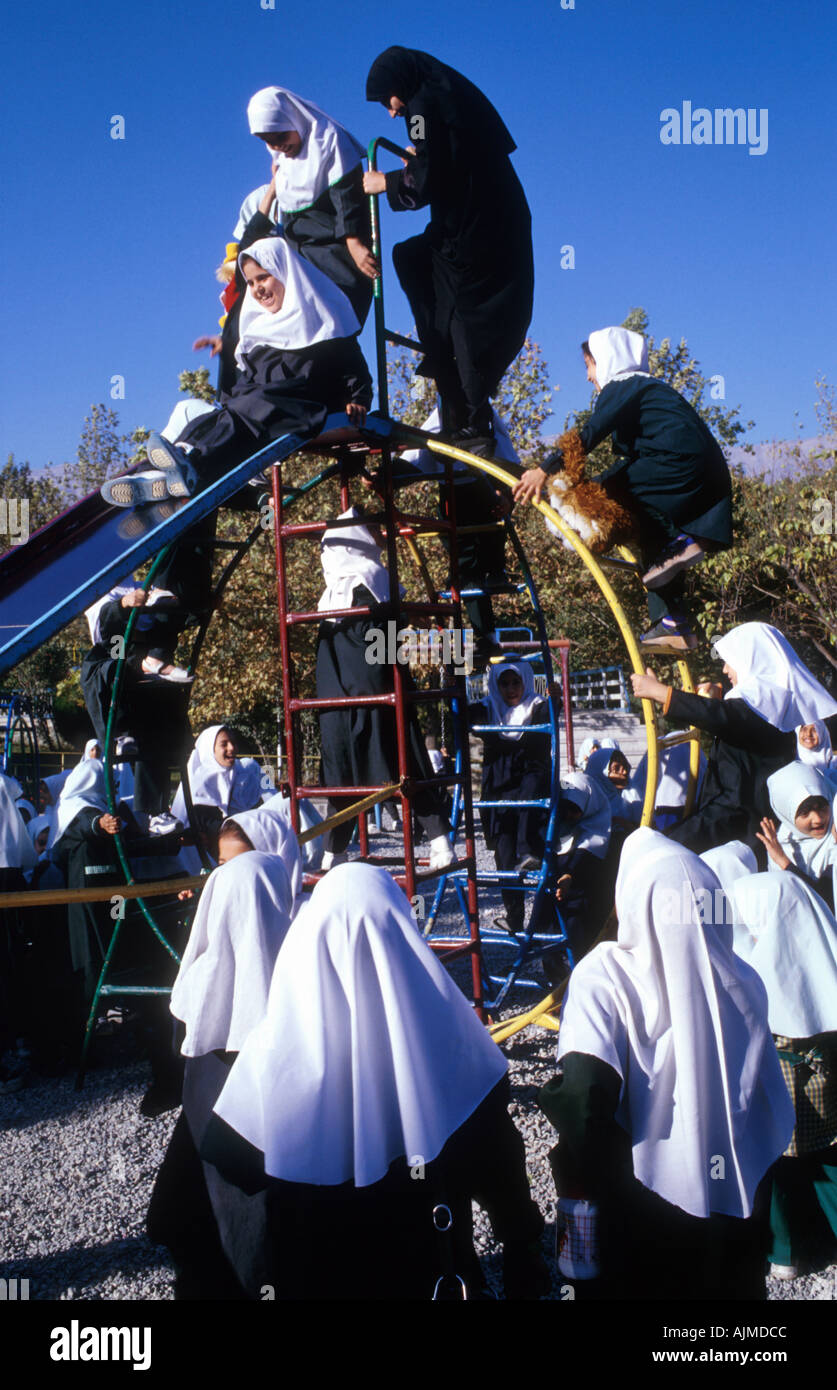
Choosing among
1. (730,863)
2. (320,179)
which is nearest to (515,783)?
(730,863)

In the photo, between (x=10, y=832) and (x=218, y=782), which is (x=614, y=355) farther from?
(x=10, y=832)

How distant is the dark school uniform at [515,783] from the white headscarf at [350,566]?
140cm

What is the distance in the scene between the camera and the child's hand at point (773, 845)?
13.7 ft

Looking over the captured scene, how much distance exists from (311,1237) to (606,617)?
57.5 ft

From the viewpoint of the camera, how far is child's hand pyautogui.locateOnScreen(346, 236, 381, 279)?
189 inches

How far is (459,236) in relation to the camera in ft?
15.5

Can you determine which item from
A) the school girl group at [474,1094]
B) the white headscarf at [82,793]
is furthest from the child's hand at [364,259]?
the white headscarf at [82,793]

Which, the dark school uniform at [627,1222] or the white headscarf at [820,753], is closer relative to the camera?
the dark school uniform at [627,1222]

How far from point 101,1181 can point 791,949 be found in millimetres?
2806

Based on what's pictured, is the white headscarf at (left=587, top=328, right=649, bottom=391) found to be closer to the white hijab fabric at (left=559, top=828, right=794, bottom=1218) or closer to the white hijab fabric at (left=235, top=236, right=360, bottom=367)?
the white hijab fabric at (left=235, top=236, right=360, bottom=367)

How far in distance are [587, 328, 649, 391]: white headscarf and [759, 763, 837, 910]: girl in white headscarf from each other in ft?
6.23

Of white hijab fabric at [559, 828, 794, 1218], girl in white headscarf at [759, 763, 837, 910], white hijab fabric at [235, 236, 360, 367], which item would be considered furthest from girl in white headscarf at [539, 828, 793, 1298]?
white hijab fabric at [235, 236, 360, 367]

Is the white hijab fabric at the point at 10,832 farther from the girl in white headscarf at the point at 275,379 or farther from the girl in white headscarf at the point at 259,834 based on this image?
the girl in white headscarf at the point at 259,834

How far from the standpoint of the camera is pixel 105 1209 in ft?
12.4
